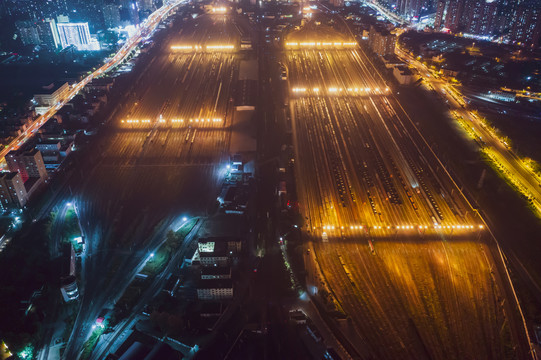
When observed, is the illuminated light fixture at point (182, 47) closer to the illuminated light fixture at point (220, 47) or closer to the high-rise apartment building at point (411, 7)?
the illuminated light fixture at point (220, 47)

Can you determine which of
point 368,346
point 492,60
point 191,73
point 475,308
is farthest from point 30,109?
point 492,60

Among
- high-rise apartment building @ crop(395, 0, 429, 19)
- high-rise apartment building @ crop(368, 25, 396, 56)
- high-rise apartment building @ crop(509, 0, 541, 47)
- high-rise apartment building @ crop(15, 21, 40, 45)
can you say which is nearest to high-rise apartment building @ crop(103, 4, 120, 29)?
high-rise apartment building @ crop(15, 21, 40, 45)

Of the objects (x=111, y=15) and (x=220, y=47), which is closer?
(x=220, y=47)

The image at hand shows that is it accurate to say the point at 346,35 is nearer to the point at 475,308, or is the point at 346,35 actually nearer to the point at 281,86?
the point at 281,86

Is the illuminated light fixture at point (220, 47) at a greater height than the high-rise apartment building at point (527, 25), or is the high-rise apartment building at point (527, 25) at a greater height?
the high-rise apartment building at point (527, 25)

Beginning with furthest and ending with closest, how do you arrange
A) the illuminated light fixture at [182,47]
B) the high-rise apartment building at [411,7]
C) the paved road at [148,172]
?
the high-rise apartment building at [411,7] < the illuminated light fixture at [182,47] < the paved road at [148,172]

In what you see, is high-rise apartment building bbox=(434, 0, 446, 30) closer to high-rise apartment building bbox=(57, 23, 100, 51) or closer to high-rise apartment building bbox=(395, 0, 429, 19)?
high-rise apartment building bbox=(395, 0, 429, 19)

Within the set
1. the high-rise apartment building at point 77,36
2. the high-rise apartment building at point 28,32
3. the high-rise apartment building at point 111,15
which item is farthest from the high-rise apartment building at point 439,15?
the high-rise apartment building at point 28,32

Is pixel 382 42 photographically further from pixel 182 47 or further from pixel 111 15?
pixel 111 15

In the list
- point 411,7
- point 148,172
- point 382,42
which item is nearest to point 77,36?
point 148,172
